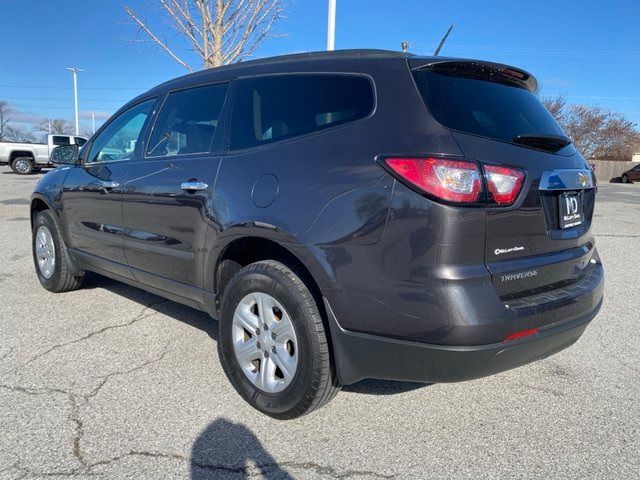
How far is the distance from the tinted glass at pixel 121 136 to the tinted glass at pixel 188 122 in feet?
0.93

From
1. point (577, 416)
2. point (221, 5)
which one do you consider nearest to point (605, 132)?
point (221, 5)

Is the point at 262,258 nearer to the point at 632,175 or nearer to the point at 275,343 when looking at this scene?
the point at 275,343

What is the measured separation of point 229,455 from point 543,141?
2133 mm

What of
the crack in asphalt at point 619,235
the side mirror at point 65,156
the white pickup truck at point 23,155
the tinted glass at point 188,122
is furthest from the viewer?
the white pickup truck at point 23,155

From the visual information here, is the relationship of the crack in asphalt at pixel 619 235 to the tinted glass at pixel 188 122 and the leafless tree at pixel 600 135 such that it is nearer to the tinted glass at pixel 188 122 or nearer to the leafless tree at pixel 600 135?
the tinted glass at pixel 188 122

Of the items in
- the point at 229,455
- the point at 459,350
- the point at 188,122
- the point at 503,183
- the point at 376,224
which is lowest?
the point at 229,455

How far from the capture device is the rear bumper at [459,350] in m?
2.18

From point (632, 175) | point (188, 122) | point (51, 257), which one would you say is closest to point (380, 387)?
point (188, 122)

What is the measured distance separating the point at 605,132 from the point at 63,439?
54538mm

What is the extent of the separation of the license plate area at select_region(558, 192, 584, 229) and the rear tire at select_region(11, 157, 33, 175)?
26.5m

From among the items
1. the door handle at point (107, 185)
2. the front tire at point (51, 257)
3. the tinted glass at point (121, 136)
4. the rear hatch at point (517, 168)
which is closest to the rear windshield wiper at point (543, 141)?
the rear hatch at point (517, 168)

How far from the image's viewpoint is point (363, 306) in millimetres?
2293

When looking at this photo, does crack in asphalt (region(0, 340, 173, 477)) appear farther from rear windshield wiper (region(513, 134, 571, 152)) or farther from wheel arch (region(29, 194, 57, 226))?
rear windshield wiper (region(513, 134, 571, 152))

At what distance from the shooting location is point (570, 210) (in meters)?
2.58
